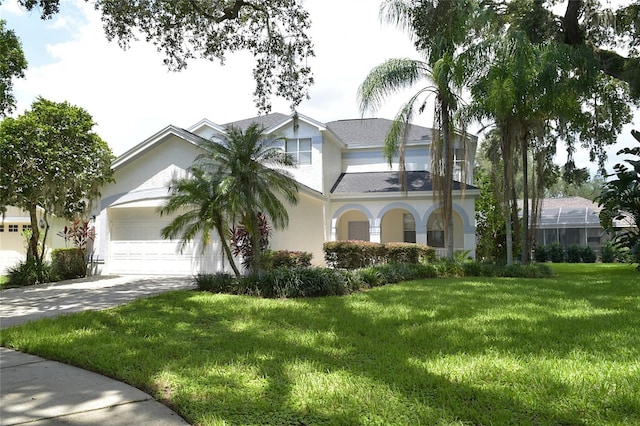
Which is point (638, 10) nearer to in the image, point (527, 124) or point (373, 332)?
point (527, 124)

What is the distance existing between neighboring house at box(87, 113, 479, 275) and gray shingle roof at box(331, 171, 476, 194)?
0.05 metres

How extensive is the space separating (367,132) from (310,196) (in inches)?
296

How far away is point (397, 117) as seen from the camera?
17062mm

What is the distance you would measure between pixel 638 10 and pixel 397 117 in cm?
830

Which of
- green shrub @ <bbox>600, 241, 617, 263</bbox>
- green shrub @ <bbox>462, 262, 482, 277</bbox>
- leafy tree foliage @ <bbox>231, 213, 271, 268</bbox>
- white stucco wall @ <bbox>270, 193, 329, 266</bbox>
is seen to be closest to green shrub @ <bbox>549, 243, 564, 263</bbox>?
green shrub @ <bbox>600, 241, 617, 263</bbox>

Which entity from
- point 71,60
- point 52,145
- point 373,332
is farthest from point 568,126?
point 52,145

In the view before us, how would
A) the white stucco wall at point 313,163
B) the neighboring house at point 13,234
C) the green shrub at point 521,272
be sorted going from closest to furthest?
1. the green shrub at point 521,272
2. the white stucco wall at point 313,163
3. the neighboring house at point 13,234

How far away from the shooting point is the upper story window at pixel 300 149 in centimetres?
2134

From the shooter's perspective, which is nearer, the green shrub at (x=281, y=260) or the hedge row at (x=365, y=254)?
the green shrub at (x=281, y=260)

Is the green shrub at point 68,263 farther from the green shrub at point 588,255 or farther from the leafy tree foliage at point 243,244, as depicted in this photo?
the green shrub at point 588,255

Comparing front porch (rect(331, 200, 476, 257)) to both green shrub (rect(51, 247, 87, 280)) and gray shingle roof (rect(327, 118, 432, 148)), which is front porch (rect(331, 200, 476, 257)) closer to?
gray shingle roof (rect(327, 118, 432, 148))

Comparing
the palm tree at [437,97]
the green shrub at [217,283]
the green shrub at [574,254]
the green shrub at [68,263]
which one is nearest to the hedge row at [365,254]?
the palm tree at [437,97]

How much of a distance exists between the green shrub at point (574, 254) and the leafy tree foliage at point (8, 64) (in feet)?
92.6

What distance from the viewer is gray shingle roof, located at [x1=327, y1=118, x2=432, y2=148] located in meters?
23.6
